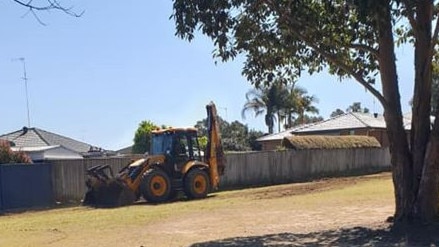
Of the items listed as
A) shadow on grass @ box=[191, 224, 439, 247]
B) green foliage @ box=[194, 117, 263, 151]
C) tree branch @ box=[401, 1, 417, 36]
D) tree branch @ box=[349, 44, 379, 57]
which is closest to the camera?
shadow on grass @ box=[191, 224, 439, 247]

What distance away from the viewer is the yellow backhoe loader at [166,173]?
27344 millimetres

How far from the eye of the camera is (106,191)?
27188mm

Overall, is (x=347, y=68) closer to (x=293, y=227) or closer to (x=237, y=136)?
(x=293, y=227)

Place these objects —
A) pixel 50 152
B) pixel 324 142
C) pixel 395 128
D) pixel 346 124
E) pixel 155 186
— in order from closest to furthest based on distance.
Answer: pixel 395 128, pixel 155 186, pixel 324 142, pixel 50 152, pixel 346 124

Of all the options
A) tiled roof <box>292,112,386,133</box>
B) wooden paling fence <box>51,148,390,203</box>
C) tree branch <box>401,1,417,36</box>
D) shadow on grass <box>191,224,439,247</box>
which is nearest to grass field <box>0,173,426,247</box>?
shadow on grass <box>191,224,439,247</box>

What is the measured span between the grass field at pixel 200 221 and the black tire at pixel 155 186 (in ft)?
2.99

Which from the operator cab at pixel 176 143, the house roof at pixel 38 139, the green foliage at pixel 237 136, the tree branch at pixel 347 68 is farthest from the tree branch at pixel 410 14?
the green foliage at pixel 237 136

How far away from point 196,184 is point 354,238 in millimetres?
15827

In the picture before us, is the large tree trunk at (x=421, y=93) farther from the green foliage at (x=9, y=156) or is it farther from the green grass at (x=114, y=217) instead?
the green foliage at (x=9, y=156)

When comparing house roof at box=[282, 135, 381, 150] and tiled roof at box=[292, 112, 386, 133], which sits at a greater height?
tiled roof at box=[292, 112, 386, 133]

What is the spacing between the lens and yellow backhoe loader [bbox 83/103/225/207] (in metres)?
27.3

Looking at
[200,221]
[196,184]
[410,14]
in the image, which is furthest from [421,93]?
[196,184]

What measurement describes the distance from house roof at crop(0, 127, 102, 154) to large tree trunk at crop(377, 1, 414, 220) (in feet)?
127

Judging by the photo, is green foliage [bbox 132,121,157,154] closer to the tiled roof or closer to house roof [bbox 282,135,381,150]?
house roof [bbox 282,135,381,150]
